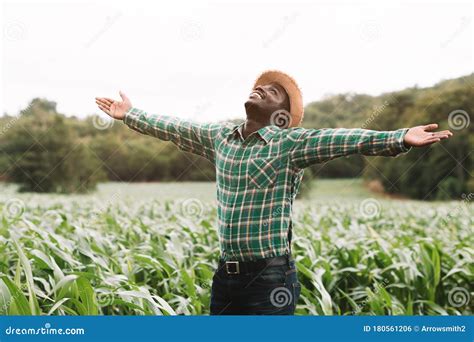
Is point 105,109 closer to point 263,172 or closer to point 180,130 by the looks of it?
point 180,130

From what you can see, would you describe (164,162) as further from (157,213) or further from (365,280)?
(365,280)

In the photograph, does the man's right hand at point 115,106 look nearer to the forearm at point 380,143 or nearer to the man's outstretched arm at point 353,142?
the man's outstretched arm at point 353,142

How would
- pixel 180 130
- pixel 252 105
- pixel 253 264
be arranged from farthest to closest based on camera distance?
pixel 180 130 < pixel 252 105 < pixel 253 264

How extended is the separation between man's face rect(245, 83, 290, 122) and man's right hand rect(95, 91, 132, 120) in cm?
64

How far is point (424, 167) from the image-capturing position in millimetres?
22859

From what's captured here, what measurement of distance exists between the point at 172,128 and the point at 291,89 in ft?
1.77

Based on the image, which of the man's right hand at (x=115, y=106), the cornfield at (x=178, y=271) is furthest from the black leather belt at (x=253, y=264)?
the man's right hand at (x=115, y=106)

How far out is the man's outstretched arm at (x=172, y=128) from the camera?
2441mm

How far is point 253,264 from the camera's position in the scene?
7.13 ft

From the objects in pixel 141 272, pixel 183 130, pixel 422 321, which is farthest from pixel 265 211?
pixel 141 272

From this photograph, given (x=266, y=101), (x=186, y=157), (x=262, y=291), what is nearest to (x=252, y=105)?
(x=266, y=101)

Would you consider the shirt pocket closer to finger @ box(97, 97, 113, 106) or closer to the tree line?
finger @ box(97, 97, 113, 106)

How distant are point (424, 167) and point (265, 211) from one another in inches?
865

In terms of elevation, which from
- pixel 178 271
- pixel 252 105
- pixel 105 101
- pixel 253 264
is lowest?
pixel 178 271
